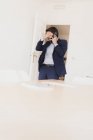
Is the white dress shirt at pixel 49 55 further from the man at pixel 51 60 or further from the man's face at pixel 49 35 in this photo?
the man's face at pixel 49 35

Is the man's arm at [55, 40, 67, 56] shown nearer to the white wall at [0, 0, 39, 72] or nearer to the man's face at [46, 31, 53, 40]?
the man's face at [46, 31, 53, 40]

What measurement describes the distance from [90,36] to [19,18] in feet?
4.64

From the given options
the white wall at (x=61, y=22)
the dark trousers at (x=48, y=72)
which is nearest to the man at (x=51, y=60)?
the dark trousers at (x=48, y=72)

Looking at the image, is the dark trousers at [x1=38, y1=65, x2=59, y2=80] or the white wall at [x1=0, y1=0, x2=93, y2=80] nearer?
the dark trousers at [x1=38, y1=65, x2=59, y2=80]

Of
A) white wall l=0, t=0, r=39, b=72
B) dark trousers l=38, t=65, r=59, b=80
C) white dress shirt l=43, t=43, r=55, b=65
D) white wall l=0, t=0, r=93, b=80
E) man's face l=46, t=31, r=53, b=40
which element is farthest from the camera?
white wall l=0, t=0, r=93, b=80

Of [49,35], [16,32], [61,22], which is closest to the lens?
[49,35]

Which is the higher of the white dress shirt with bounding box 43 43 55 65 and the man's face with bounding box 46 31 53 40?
the man's face with bounding box 46 31 53 40

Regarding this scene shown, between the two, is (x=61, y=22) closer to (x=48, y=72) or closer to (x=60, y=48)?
(x=60, y=48)

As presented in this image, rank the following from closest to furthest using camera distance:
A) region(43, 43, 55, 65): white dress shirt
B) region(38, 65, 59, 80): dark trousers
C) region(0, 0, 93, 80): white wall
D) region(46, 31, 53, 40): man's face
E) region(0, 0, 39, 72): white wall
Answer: region(38, 65, 59, 80): dark trousers < region(43, 43, 55, 65): white dress shirt < region(46, 31, 53, 40): man's face < region(0, 0, 39, 72): white wall < region(0, 0, 93, 80): white wall

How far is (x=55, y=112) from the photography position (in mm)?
604

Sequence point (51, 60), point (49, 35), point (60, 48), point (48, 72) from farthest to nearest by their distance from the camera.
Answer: point (49, 35) → point (60, 48) → point (51, 60) → point (48, 72)

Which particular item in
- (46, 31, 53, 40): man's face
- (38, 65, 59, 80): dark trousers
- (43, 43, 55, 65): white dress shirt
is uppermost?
(46, 31, 53, 40): man's face

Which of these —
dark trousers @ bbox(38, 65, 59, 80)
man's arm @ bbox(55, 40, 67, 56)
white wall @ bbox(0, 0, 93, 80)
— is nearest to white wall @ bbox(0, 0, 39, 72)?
white wall @ bbox(0, 0, 93, 80)

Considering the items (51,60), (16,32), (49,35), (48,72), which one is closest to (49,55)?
(51,60)
